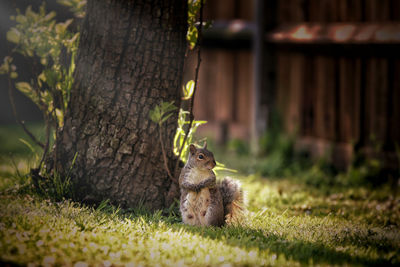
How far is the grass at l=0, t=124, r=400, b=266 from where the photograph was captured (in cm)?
369

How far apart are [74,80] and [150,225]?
164cm

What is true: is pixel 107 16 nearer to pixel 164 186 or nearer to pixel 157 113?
pixel 157 113

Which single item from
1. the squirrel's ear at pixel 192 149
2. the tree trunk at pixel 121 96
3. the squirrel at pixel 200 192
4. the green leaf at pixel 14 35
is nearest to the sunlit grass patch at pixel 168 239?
the squirrel at pixel 200 192

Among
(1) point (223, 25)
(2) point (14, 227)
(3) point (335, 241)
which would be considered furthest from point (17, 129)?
(3) point (335, 241)

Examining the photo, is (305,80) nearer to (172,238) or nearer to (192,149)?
(192,149)

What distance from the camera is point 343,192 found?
282 inches

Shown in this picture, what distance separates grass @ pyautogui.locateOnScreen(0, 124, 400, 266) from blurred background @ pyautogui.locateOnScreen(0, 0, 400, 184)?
85.0 inches

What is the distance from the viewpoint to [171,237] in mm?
4160

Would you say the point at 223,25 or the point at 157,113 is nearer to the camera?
the point at 157,113

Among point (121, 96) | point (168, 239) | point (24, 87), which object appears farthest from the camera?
point (24, 87)

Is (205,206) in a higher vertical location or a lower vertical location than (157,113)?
lower

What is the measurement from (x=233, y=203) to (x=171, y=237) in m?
0.90

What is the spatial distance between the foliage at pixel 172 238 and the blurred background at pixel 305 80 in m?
2.21

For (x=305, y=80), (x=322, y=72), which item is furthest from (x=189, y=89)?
(x=305, y=80)
